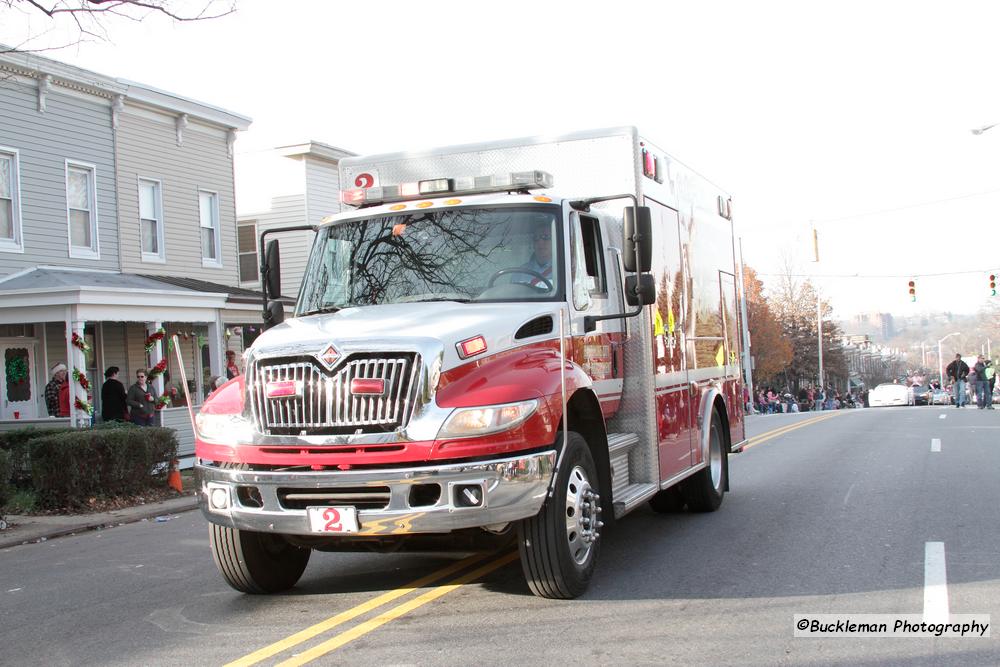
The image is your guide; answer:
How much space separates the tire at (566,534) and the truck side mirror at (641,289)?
1129 millimetres

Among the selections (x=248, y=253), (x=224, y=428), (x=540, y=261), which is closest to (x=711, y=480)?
(x=540, y=261)

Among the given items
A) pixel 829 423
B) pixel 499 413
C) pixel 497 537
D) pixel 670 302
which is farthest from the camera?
pixel 829 423

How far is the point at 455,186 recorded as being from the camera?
24.4 ft

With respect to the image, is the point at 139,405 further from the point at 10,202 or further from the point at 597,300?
the point at 597,300

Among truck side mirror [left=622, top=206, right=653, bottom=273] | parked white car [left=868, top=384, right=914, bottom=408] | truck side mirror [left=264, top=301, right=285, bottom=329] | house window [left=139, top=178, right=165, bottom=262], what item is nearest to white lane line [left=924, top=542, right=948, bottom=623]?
truck side mirror [left=622, top=206, right=653, bottom=273]

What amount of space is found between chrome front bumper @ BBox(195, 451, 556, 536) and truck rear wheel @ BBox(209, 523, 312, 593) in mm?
769

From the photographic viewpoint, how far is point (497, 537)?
253 inches

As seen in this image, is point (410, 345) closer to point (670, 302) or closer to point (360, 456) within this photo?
point (360, 456)

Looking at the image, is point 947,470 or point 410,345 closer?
point 410,345

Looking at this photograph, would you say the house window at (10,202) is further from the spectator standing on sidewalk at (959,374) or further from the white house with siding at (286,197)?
the spectator standing on sidewalk at (959,374)

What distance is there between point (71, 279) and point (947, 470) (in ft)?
48.6

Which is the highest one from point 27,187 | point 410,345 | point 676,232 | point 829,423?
point 27,187

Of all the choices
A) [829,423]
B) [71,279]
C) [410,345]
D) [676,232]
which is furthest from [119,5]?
[829,423]

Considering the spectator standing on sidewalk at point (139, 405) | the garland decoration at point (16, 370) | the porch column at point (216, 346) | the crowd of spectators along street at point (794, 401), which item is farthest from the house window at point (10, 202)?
the crowd of spectators along street at point (794, 401)
